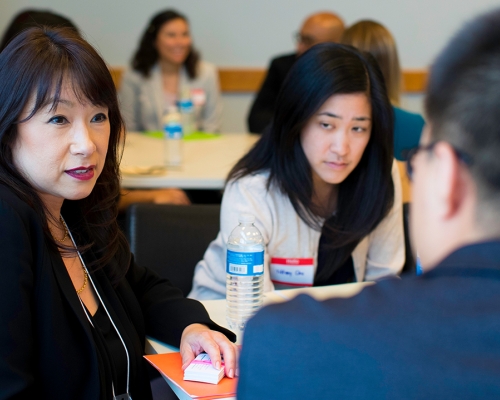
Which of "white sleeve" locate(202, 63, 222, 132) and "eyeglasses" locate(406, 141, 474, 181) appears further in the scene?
"white sleeve" locate(202, 63, 222, 132)

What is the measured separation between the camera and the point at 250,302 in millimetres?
1893

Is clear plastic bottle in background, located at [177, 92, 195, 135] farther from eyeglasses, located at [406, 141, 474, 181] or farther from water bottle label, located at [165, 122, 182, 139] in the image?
eyeglasses, located at [406, 141, 474, 181]

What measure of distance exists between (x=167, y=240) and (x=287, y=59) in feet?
9.87

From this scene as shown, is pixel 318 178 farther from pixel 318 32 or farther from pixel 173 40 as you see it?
pixel 173 40

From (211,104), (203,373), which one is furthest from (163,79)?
(203,373)

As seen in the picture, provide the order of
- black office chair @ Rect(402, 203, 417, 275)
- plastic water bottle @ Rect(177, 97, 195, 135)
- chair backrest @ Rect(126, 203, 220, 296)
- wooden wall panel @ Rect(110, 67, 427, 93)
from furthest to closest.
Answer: wooden wall panel @ Rect(110, 67, 427, 93)
plastic water bottle @ Rect(177, 97, 195, 135)
black office chair @ Rect(402, 203, 417, 275)
chair backrest @ Rect(126, 203, 220, 296)

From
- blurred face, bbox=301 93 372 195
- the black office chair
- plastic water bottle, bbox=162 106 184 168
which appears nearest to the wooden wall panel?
plastic water bottle, bbox=162 106 184 168

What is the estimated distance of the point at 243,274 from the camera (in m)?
1.79

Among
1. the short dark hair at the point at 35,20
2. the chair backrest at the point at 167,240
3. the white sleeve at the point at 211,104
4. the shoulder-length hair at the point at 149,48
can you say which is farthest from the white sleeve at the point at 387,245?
the shoulder-length hair at the point at 149,48

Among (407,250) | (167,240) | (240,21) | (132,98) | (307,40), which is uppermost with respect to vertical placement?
(240,21)

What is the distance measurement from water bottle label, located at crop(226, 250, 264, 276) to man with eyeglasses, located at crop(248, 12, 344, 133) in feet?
9.74

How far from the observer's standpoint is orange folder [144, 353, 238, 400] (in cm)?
134

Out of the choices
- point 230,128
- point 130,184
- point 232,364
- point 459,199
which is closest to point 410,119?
point 130,184

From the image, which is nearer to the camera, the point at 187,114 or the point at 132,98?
the point at 187,114
